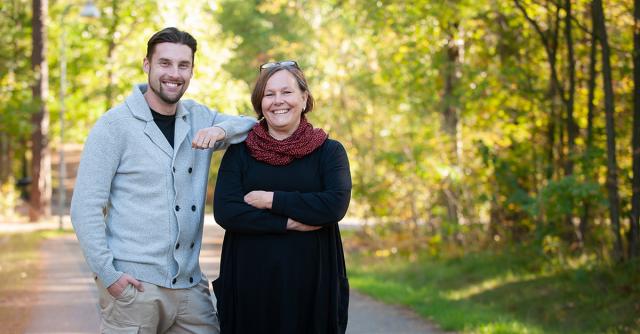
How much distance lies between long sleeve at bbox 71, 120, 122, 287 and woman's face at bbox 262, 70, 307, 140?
684mm

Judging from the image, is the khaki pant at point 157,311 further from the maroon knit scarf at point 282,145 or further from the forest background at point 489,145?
the forest background at point 489,145

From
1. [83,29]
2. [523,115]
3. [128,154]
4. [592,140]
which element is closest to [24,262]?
[523,115]

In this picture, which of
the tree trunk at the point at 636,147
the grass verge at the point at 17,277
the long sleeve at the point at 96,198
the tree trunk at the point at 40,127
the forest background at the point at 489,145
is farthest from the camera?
the tree trunk at the point at 40,127

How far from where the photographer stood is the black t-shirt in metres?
4.57

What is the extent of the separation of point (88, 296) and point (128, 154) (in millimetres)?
7126

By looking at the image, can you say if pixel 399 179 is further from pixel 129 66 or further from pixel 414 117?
pixel 129 66

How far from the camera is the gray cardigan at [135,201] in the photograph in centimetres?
435

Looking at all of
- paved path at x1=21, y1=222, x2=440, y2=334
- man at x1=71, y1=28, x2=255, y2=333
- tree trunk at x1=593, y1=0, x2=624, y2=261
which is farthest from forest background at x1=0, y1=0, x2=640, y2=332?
man at x1=71, y1=28, x2=255, y2=333

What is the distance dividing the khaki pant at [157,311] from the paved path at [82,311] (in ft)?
14.3

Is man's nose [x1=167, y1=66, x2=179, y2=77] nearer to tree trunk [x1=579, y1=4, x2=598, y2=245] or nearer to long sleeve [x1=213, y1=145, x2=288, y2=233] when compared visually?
long sleeve [x1=213, y1=145, x2=288, y2=233]

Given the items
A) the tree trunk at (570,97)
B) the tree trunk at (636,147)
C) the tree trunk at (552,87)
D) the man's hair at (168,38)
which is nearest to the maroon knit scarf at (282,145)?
the man's hair at (168,38)

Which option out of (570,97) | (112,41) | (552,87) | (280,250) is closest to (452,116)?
(552,87)

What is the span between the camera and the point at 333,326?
4465 mm

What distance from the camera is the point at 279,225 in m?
4.36
